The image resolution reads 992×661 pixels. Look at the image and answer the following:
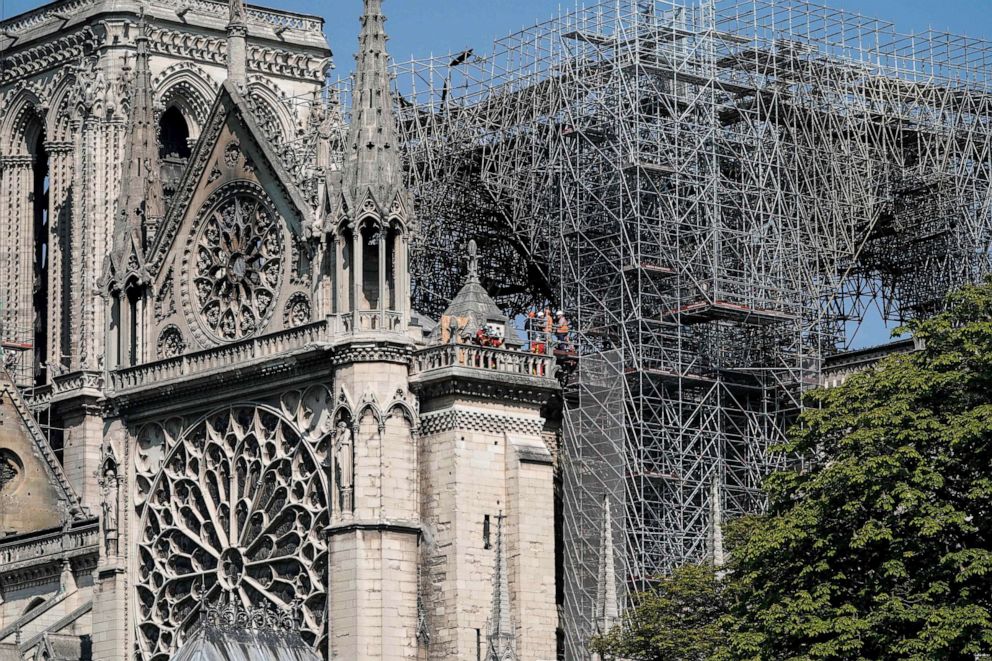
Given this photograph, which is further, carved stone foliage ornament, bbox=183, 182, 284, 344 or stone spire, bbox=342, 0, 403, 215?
carved stone foliage ornament, bbox=183, 182, 284, 344

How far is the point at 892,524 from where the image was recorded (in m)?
60.1

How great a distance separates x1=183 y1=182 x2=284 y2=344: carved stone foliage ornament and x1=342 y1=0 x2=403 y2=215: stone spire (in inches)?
163

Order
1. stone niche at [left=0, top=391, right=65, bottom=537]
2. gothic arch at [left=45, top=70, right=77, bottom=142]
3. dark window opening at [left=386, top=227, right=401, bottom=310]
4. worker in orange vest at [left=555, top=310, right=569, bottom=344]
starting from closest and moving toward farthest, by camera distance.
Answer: dark window opening at [left=386, top=227, right=401, bottom=310] → worker in orange vest at [left=555, top=310, right=569, bottom=344] → stone niche at [left=0, top=391, right=65, bottom=537] → gothic arch at [left=45, top=70, right=77, bottom=142]

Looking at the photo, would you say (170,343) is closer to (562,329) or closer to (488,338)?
(488,338)

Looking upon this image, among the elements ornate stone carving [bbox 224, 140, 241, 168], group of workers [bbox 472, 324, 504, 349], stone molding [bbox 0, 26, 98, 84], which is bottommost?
group of workers [bbox 472, 324, 504, 349]

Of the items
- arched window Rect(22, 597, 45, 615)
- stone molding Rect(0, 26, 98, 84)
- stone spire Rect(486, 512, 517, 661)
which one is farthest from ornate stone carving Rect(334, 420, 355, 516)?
stone molding Rect(0, 26, 98, 84)

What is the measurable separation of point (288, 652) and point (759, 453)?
54.1 ft

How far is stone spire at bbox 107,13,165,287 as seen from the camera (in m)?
84.8

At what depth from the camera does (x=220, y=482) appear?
8031cm

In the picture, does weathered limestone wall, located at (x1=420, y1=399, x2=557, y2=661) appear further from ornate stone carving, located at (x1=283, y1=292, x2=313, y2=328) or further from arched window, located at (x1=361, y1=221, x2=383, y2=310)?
ornate stone carving, located at (x1=283, y1=292, x2=313, y2=328)

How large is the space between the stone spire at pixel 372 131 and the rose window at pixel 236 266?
4.20 meters

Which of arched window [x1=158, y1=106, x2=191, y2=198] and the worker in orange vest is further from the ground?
arched window [x1=158, y1=106, x2=191, y2=198]

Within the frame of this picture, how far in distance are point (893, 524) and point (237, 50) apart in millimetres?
31526

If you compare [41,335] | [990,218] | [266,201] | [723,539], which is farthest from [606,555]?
[41,335]
